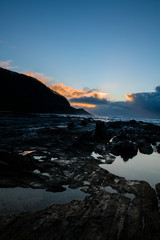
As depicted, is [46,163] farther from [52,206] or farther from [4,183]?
[52,206]

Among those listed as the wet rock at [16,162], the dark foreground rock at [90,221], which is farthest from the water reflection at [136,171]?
the wet rock at [16,162]

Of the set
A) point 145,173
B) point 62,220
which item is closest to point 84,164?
point 145,173

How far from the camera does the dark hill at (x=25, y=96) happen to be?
356 ft

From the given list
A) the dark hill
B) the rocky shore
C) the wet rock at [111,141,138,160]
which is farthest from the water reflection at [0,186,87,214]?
the dark hill

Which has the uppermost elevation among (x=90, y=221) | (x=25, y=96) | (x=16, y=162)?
(x=25, y=96)

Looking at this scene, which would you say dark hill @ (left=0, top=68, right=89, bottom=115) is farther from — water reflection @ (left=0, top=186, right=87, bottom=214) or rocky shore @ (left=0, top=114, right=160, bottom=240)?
water reflection @ (left=0, top=186, right=87, bottom=214)

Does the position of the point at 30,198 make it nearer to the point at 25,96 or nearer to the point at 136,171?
the point at 136,171

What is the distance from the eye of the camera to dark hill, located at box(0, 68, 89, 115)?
10838cm

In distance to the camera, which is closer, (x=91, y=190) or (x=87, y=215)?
(x=87, y=215)

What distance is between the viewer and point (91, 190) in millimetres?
3818

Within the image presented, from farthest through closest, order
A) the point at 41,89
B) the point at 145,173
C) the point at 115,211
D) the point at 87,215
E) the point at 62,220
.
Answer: the point at 41,89 → the point at 145,173 → the point at 115,211 → the point at 87,215 → the point at 62,220

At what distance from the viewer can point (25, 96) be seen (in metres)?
133

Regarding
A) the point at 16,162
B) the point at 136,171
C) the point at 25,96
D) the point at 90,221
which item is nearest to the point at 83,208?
the point at 90,221

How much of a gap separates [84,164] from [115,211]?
3.12m
